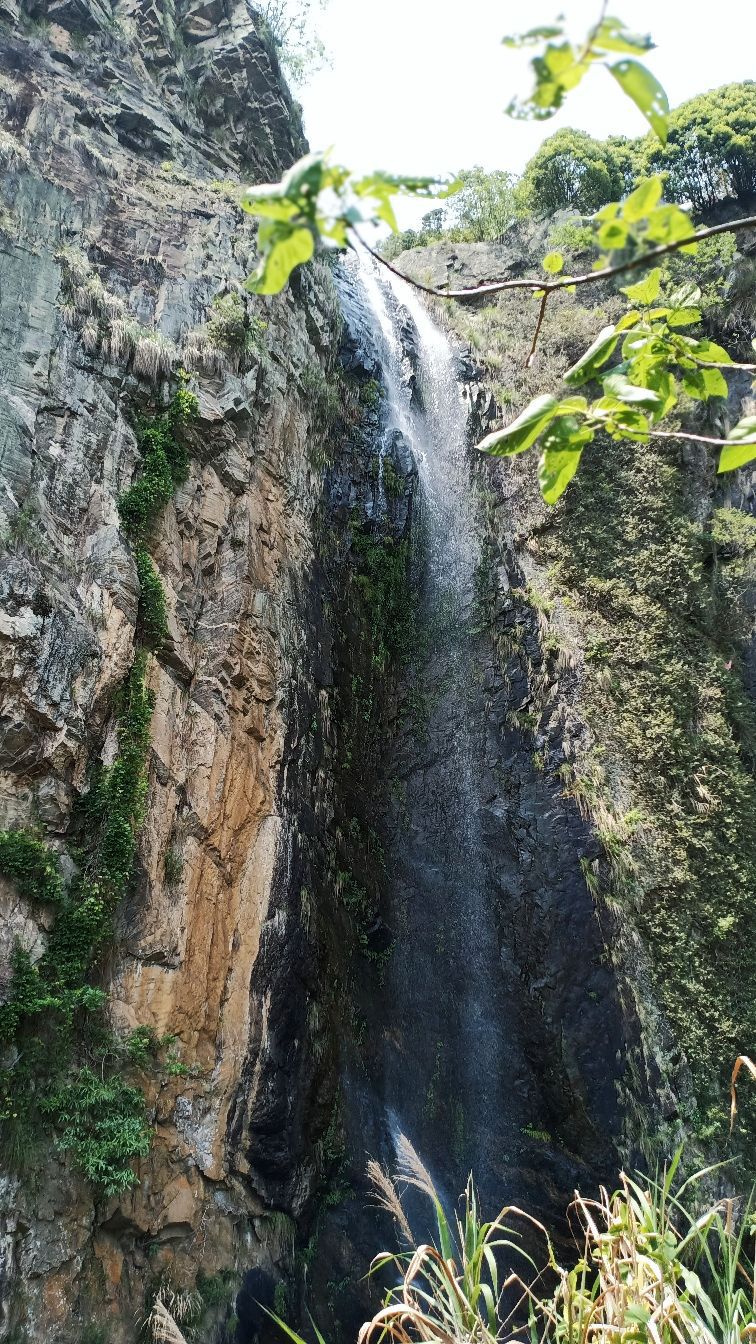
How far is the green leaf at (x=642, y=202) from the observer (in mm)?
1078

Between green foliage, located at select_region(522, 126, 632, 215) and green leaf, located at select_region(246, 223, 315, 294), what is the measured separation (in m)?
18.4

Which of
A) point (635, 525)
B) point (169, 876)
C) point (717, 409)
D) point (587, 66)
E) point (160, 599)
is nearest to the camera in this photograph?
point (587, 66)

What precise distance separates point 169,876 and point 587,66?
617 cm

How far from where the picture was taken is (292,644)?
8.38 metres

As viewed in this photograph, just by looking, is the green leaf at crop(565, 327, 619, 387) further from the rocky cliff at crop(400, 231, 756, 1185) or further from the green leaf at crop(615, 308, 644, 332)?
the rocky cliff at crop(400, 231, 756, 1185)

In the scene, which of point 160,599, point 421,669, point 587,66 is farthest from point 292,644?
point 587,66

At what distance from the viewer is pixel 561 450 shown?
1.24m

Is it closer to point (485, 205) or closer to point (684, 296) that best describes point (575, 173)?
point (485, 205)

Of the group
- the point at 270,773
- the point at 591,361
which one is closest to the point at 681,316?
the point at 591,361

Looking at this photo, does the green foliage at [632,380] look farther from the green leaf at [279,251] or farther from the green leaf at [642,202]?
the green leaf at [279,251]

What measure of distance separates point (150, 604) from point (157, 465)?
4.88 feet

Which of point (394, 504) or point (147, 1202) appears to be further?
point (394, 504)

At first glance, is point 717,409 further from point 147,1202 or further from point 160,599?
point 147,1202

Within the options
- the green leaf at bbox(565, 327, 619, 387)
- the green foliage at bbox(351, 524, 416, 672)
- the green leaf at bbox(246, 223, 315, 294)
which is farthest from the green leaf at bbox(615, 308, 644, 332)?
the green foliage at bbox(351, 524, 416, 672)
